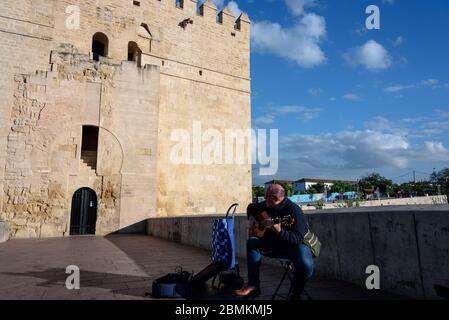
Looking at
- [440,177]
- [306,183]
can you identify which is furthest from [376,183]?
[306,183]

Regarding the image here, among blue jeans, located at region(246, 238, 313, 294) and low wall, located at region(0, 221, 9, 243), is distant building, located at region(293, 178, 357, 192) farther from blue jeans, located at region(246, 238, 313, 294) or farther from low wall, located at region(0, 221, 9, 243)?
blue jeans, located at region(246, 238, 313, 294)

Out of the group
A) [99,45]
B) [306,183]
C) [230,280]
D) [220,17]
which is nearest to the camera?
[230,280]

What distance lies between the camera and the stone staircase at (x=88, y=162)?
47.7 feet

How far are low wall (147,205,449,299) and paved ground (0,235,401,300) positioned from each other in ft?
0.76

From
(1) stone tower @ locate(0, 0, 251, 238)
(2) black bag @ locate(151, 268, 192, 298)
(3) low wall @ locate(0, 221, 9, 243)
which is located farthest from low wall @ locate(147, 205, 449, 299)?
(1) stone tower @ locate(0, 0, 251, 238)

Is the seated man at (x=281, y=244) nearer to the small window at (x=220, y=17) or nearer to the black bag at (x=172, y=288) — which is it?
the black bag at (x=172, y=288)

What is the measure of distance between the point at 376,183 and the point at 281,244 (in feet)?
231

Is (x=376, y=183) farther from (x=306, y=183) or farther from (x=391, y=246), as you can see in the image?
(x=391, y=246)

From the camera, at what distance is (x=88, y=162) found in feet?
48.8

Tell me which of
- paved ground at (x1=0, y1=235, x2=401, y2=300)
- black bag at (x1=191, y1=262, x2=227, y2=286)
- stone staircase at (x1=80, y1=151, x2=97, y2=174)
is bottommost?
paved ground at (x1=0, y1=235, x2=401, y2=300)

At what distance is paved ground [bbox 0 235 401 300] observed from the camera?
12.2 feet

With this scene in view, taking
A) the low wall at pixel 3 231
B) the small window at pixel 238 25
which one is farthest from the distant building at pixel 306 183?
the low wall at pixel 3 231

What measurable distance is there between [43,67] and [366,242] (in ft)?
50.2
